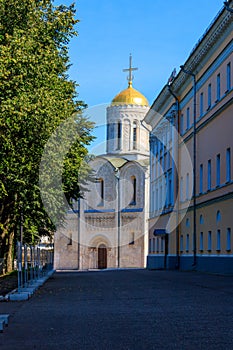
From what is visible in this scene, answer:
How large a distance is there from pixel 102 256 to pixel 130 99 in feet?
53.1

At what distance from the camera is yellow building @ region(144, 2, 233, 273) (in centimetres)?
3247

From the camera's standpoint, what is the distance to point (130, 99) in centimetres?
7375

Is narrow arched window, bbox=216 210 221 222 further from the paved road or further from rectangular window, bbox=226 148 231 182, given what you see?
Answer: the paved road

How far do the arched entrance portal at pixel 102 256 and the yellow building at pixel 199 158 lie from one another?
14.7 meters

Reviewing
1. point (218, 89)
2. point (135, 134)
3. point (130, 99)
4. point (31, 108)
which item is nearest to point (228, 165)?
point (218, 89)

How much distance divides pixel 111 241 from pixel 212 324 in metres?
58.7

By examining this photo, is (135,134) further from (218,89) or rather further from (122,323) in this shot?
(122,323)

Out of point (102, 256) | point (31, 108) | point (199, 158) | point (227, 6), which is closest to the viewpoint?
point (31, 108)

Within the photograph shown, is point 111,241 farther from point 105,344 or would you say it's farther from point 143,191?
point 105,344

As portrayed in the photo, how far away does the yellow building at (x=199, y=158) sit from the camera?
3247 centimetres

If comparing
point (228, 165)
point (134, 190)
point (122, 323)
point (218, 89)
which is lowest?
point (122, 323)

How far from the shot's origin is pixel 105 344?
8.05 metres

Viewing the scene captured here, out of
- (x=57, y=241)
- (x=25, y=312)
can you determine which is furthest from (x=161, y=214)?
(x=25, y=312)

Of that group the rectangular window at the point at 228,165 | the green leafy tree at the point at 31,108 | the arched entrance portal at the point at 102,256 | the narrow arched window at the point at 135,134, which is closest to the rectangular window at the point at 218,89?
the rectangular window at the point at 228,165
